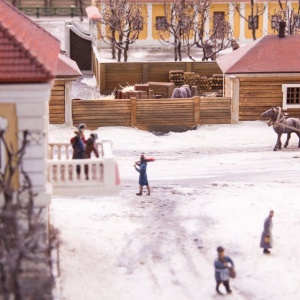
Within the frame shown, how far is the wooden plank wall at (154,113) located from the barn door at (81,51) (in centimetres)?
1502

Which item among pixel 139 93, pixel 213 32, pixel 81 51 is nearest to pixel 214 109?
pixel 139 93

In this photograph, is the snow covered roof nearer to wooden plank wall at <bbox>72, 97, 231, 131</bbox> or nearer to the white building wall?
wooden plank wall at <bbox>72, 97, 231, 131</bbox>

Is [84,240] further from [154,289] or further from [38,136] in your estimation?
[38,136]

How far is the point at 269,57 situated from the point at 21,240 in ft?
68.2

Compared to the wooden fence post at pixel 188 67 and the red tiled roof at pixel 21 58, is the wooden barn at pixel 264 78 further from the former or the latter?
the red tiled roof at pixel 21 58

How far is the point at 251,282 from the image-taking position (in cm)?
1902

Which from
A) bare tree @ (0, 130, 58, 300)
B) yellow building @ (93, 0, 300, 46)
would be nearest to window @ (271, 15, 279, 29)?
yellow building @ (93, 0, 300, 46)

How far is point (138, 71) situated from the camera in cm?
4288

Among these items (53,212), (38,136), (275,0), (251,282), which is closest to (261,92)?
(53,212)

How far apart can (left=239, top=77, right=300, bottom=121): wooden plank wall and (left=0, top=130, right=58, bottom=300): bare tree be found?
18.7 meters

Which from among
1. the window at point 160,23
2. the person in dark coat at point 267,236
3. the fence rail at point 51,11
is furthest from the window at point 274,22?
the person in dark coat at point 267,236

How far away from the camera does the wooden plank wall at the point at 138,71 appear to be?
42562 millimetres

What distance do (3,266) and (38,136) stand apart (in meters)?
2.57

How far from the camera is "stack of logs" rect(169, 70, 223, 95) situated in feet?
139
